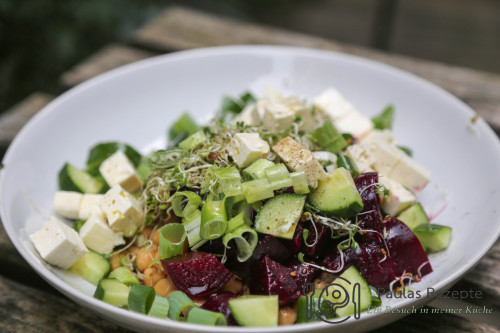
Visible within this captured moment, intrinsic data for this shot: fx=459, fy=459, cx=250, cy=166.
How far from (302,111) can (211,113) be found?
0.73 m

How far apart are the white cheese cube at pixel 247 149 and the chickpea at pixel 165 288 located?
493 millimetres

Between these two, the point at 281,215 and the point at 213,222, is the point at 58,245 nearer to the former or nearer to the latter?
the point at 213,222

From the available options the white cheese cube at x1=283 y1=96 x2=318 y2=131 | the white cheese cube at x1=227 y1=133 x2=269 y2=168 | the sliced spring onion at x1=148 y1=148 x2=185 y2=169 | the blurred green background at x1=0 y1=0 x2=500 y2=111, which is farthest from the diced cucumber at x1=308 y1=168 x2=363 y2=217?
the blurred green background at x1=0 y1=0 x2=500 y2=111

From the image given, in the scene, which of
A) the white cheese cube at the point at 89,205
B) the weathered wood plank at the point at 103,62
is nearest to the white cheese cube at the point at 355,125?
the white cheese cube at the point at 89,205

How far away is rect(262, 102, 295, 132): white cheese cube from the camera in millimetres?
1964

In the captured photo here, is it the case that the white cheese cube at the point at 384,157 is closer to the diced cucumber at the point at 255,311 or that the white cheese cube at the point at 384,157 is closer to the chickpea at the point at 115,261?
the diced cucumber at the point at 255,311

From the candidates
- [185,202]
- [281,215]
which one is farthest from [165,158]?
[281,215]

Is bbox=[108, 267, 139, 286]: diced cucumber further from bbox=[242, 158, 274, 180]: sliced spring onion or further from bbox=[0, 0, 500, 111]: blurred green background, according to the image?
bbox=[0, 0, 500, 111]: blurred green background

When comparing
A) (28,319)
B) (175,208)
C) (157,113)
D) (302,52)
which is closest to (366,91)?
(302,52)

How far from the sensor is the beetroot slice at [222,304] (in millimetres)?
1409

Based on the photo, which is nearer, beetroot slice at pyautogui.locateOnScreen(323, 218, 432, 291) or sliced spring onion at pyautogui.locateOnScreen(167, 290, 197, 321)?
sliced spring onion at pyautogui.locateOnScreen(167, 290, 197, 321)

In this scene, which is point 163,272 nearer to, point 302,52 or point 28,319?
point 28,319

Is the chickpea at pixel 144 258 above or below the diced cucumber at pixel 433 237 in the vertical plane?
below

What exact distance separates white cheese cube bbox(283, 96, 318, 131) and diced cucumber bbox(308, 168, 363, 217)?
48 cm
